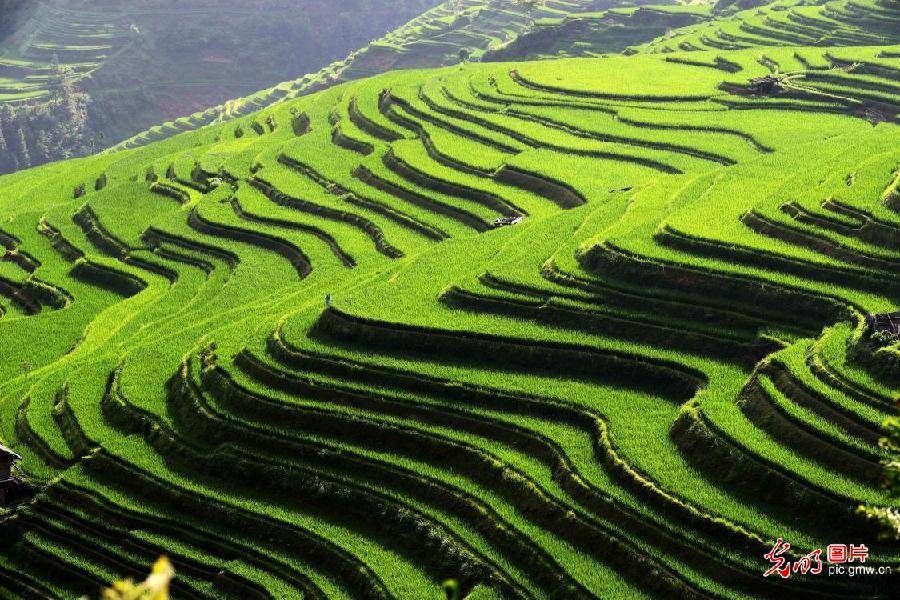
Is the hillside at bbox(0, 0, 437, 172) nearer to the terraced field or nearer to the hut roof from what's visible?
the terraced field

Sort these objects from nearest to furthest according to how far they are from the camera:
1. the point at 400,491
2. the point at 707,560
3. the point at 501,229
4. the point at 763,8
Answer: the point at 707,560 → the point at 400,491 → the point at 501,229 → the point at 763,8

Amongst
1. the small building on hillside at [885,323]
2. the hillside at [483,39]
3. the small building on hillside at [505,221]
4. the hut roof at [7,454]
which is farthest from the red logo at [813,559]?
the hillside at [483,39]

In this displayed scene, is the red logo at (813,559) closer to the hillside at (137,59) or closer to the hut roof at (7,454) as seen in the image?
the hut roof at (7,454)

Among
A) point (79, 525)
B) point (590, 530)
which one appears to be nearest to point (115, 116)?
point (79, 525)

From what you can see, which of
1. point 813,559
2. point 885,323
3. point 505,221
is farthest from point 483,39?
point 813,559

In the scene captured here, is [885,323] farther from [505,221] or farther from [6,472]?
[6,472]

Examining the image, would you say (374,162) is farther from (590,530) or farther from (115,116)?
(115,116)
